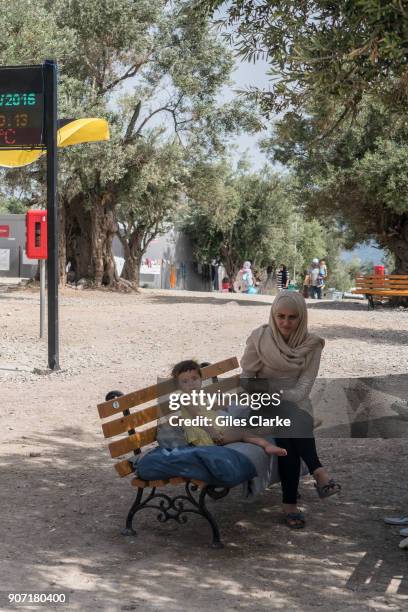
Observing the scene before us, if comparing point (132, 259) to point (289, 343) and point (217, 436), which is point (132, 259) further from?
point (217, 436)

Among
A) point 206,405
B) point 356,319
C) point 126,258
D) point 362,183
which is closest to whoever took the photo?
point 206,405

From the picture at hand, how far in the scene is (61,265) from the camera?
26.1 metres

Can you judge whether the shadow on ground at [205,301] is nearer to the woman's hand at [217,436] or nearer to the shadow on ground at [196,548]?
the shadow on ground at [196,548]

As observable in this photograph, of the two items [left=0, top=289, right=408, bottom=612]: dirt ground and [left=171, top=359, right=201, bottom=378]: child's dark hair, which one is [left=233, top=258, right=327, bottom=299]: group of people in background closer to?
[left=0, top=289, right=408, bottom=612]: dirt ground

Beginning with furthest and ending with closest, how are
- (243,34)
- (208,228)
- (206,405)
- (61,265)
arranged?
(208,228) < (61,265) < (243,34) < (206,405)

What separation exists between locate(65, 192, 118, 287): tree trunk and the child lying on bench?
862 inches

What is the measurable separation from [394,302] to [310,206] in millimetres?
3884

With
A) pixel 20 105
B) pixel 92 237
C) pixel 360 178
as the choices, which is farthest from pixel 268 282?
pixel 20 105

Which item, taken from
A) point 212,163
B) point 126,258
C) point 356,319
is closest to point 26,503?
point 356,319

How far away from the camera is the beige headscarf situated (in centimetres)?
530

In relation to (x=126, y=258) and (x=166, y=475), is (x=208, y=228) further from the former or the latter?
(x=166, y=475)

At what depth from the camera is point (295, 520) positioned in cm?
528

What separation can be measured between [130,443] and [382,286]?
18.3 m

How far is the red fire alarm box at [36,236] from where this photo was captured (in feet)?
40.7
